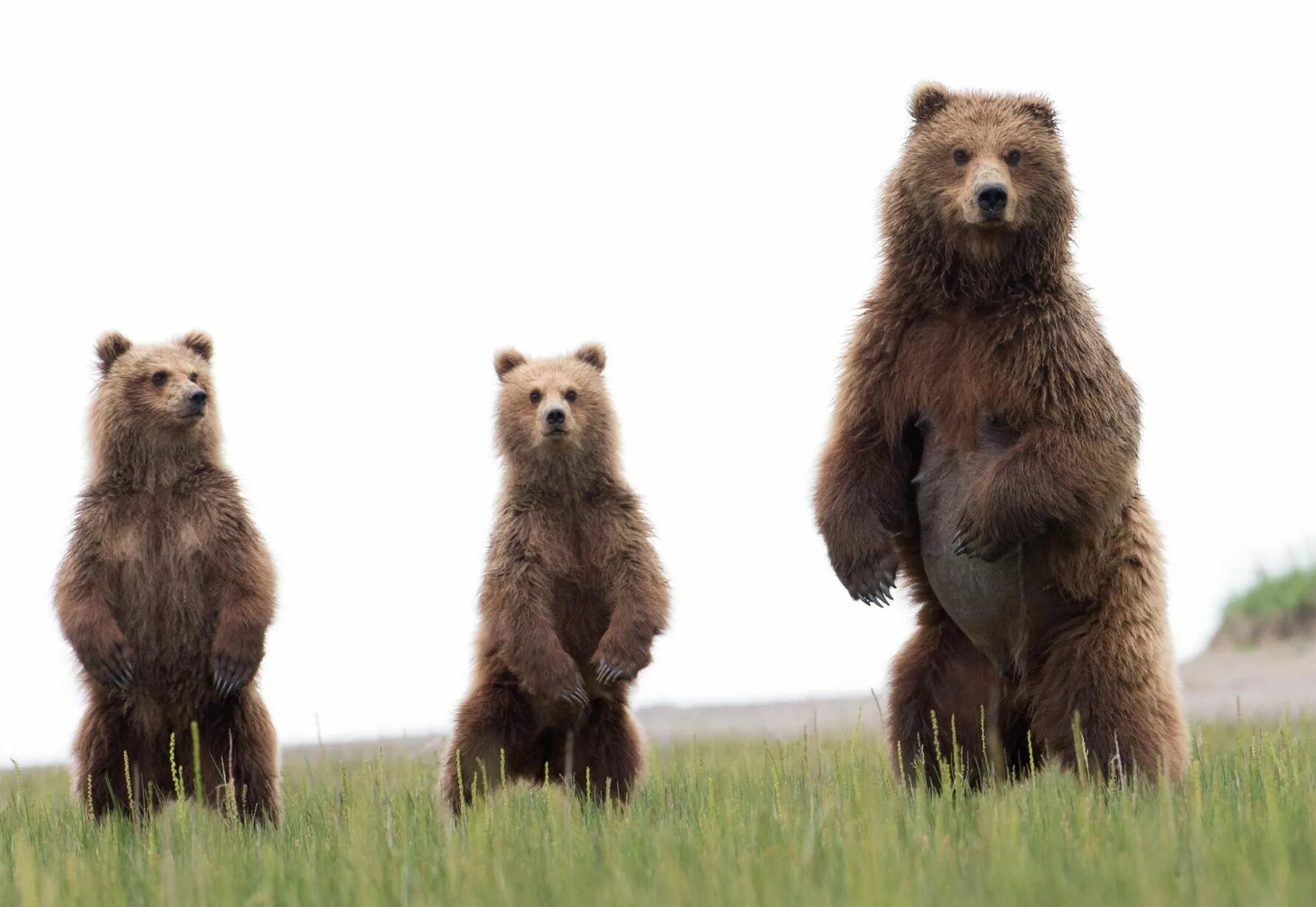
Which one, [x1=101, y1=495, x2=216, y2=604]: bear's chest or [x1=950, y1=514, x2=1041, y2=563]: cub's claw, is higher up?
[x1=101, y1=495, x2=216, y2=604]: bear's chest

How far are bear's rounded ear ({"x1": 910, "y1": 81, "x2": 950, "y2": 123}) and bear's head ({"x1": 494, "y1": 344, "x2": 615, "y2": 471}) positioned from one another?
6.41 ft

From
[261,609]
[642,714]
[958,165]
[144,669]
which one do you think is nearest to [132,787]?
[144,669]

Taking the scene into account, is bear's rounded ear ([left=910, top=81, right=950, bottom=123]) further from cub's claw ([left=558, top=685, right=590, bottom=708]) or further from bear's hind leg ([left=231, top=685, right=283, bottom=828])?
bear's hind leg ([left=231, top=685, right=283, bottom=828])

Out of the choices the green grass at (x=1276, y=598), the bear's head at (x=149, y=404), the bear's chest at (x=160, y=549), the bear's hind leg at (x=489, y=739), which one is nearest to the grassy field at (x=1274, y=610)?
the green grass at (x=1276, y=598)

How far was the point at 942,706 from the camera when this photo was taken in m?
6.43

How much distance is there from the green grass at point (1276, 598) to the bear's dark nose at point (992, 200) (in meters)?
14.2

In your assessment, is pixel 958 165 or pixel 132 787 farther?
pixel 132 787

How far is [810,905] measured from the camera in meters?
3.88

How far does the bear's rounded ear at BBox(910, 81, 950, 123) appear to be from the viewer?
6.60 meters

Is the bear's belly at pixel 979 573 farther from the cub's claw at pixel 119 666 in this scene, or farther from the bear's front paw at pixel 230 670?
the cub's claw at pixel 119 666

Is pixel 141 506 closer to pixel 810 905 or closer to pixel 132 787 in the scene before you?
pixel 132 787

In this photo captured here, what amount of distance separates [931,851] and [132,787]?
396 centimetres

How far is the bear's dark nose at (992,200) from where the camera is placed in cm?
601

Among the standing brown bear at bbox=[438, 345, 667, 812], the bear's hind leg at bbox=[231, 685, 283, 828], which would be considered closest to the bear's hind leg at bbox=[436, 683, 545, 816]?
the standing brown bear at bbox=[438, 345, 667, 812]
